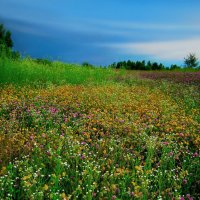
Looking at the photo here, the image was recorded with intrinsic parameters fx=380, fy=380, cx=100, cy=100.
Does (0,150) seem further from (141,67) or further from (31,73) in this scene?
(141,67)

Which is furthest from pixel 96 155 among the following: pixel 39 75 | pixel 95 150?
pixel 39 75

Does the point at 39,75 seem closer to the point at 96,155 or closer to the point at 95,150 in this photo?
the point at 95,150

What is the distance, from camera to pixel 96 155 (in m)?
5.63

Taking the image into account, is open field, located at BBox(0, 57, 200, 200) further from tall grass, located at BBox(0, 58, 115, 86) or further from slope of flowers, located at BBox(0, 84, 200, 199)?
tall grass, located at BBox(0, 58, 115, 86)

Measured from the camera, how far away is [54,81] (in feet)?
53.2

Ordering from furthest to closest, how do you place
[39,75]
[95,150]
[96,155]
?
1. [39,75]
2. [95,150]
3. [96,155]

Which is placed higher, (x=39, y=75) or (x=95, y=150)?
(x=39, y=75)

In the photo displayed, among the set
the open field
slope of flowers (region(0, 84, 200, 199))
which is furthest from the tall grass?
slope of flowers (region(0, 84, 200, 199))

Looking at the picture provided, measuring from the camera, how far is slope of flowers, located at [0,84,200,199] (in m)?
4.52

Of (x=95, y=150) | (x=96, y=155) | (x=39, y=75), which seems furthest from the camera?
(x=39, y=75)

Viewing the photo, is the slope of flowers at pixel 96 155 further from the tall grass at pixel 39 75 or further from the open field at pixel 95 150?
the tall grass at pixel 39 75

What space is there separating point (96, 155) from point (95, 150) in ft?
1.18

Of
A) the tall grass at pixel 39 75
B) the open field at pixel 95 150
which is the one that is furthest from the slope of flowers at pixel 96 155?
the tall grass at pixel 39 75

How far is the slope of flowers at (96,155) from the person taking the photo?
4.52 meters
